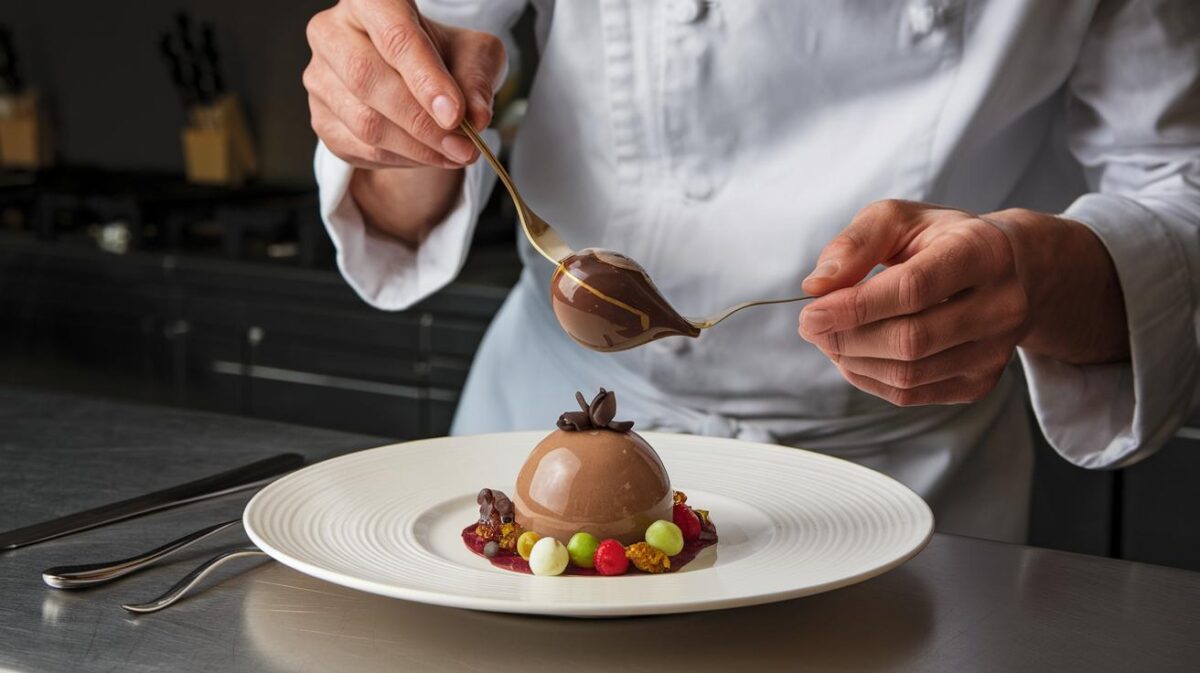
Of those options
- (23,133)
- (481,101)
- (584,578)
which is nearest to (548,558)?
(584,578)

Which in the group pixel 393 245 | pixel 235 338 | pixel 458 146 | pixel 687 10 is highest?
pixel 687 10

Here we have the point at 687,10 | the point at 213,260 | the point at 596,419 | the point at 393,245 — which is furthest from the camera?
the point at 213,260

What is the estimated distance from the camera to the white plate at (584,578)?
2.21 ft

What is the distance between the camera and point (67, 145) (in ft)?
10.8

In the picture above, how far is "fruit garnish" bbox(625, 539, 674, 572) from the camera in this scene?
77 cm

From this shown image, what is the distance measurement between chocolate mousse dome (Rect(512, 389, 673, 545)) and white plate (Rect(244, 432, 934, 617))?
44mm

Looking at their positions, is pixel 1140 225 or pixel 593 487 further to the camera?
pixel 1140 225

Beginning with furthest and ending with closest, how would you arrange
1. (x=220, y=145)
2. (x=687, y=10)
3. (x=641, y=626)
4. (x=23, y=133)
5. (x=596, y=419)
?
(x=23, y=133) < (x=220, y=145) < (x=687, y=10) < (x=596, y=419) < (x=641, y=626)

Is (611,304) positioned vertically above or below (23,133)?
above

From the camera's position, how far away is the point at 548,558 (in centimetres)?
77

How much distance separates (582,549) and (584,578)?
0.17ft

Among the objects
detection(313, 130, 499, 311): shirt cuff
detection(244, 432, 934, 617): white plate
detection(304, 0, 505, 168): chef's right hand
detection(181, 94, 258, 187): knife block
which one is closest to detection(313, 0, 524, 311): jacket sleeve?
detection(313, 130, 499, 311): shirt cuff

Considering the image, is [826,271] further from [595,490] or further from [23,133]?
[23,133]

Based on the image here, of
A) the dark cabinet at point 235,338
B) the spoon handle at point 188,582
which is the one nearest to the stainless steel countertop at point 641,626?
the spoon handle at point 188,582
